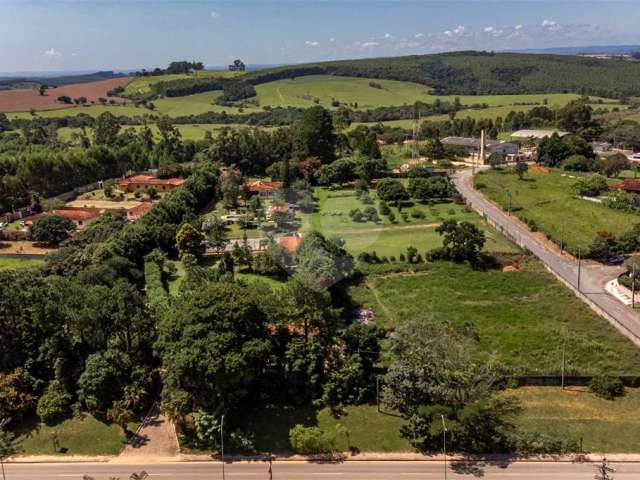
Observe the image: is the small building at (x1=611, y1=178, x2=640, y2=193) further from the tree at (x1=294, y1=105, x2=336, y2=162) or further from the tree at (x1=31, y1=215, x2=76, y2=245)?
the tree at (x1=31, y1=215, x2=76, y2=245)

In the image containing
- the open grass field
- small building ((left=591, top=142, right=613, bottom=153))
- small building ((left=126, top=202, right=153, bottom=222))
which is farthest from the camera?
small building ((left=591, top=142, right=613, bottom=153))

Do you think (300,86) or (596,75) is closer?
(300,86)

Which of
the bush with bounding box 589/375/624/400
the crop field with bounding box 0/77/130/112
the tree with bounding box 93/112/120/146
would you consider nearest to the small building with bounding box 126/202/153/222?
the tree with bounding box 93/112/120/146

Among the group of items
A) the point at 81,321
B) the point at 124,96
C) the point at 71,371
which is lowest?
the point at 71,371

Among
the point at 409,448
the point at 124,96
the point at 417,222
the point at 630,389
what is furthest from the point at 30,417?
the point at 124,96

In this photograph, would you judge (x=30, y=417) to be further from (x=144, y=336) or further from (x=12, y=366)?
(x=144, y=336)

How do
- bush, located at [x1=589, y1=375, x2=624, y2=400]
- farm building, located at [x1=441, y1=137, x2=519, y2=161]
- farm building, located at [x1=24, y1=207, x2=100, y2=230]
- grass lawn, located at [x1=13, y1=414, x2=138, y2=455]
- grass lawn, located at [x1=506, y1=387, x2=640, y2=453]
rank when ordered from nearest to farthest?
grass lawn, located at [x1=506, y1=387, x2=640, y2=453] < grass lawn, located at [x1=13, y1=414, x2=138, y2=455] < bush, located at [x1=589, y1=375, x2=624, y2=400] < farm building, located at [x1=24, y1=207, x2=100, y2=230] < farm building, located at [x1=441, y1=137, x2=519, y2=161]

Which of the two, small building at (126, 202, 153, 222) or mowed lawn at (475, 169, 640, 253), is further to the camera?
small building at (126, 202, 153, 222)

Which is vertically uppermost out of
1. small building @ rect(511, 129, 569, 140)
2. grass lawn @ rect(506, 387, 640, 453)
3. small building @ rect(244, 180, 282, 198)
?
small building @ rect(511, 129, 569, 140)
